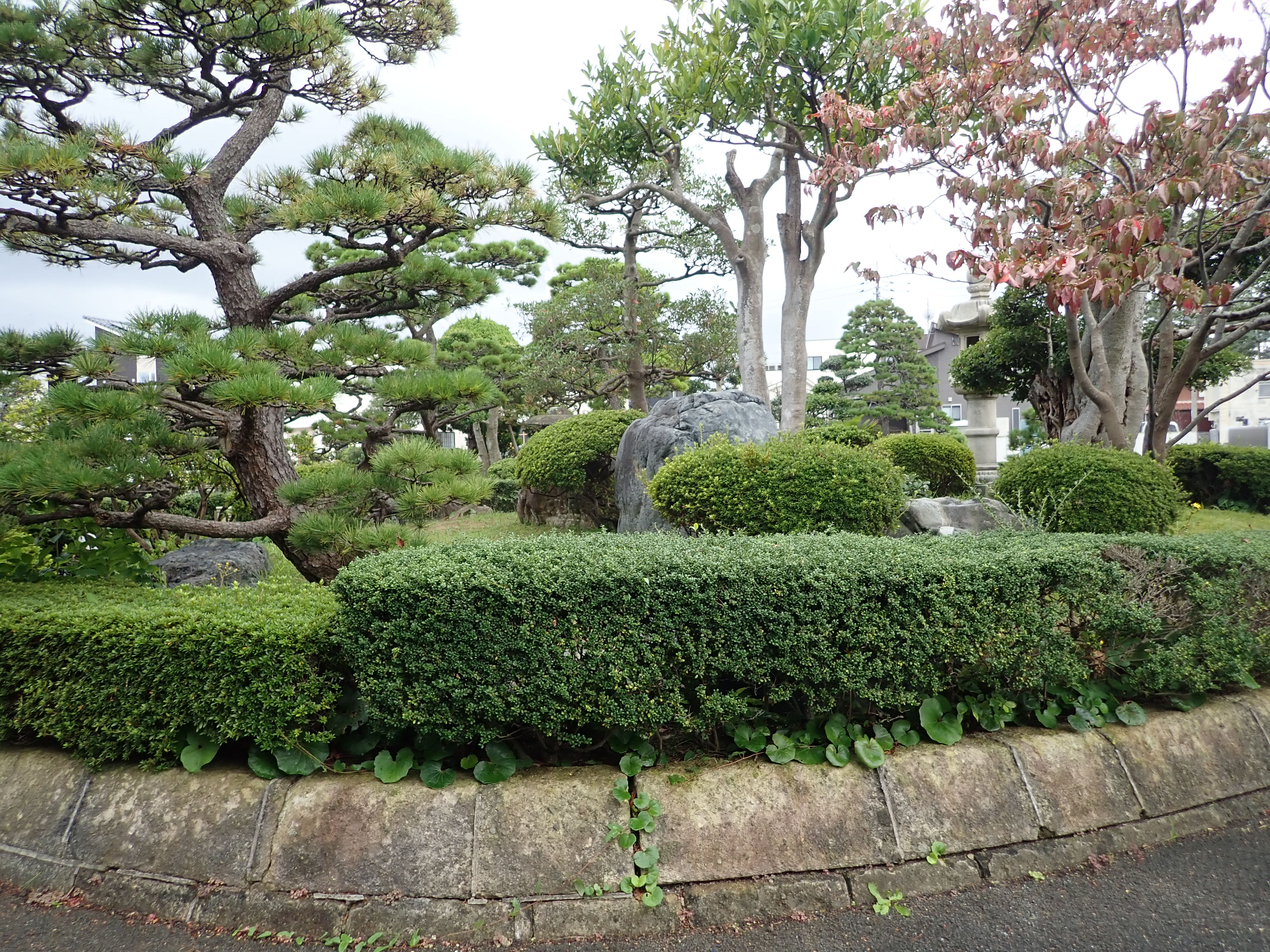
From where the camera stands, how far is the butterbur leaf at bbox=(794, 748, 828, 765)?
293cm

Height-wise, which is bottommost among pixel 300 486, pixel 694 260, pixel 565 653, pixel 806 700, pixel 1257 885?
pixel 1257 885

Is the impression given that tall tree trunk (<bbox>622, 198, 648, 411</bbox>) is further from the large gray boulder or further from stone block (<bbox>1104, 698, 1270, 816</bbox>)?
stone block (<bbox>1104, 698, 1270, 816</bbox>)

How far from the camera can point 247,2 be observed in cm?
405

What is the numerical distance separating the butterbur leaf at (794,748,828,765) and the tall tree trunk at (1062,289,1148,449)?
17.2ft

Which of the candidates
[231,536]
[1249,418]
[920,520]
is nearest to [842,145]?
[920,520]

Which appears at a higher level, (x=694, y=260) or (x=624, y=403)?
(x=694, y=260)

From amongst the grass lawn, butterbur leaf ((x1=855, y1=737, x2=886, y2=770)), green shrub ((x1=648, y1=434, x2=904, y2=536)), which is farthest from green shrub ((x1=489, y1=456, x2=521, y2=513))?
butterbur leaf ((x1=855, y1=737, x2=886, y2=770))

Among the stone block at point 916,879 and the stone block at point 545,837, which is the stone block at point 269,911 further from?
the stone block at point 916,879

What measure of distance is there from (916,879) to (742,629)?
3.73 feet

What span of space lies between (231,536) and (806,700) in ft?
10.6

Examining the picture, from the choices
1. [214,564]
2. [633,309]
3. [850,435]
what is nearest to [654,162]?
[633,309]

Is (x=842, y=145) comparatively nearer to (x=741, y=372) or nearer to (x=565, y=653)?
(x=741, y=372)

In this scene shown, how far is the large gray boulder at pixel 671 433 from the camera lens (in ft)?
21.3

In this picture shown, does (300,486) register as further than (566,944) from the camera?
Yes
